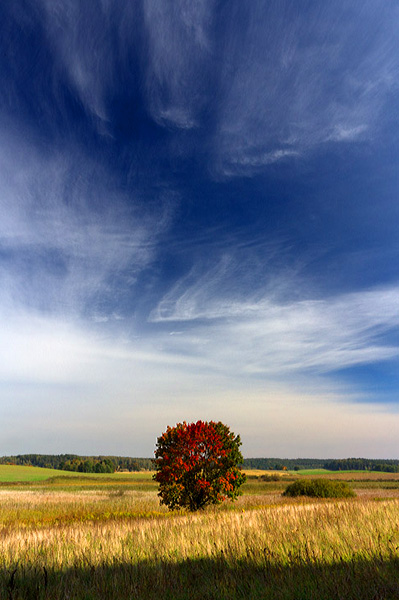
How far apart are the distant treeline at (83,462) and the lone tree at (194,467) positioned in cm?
10333

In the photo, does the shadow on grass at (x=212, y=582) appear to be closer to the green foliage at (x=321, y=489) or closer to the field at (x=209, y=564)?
the field at (x=209, y=564)

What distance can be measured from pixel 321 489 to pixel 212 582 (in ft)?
92.7

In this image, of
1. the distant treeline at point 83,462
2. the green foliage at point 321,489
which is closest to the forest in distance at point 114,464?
the distant treeline at point 83,462

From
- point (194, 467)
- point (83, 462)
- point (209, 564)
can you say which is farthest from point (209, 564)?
point (83, 462)

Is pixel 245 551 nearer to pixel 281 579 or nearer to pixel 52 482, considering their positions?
pixel 281 579

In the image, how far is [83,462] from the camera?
4970 inches

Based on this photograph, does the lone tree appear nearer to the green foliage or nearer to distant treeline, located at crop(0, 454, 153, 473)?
the green foliage

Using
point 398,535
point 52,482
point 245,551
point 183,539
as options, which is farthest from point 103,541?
point 52,482

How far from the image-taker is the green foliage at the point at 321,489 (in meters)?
29.1

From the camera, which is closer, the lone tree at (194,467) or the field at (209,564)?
the field at (209,564)

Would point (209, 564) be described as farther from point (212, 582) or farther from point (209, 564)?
point (212, 582)

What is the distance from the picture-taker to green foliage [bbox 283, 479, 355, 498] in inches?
1145

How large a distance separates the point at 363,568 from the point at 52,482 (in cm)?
7714

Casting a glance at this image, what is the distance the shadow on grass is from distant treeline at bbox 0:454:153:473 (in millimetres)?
115963
